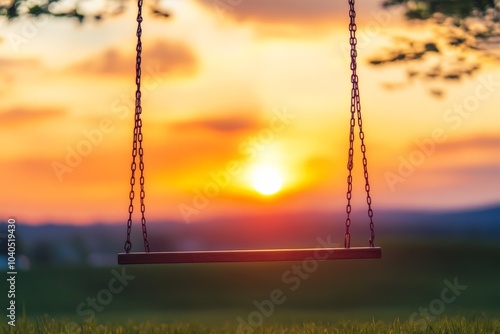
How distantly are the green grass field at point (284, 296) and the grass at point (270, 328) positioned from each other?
0.04 ft

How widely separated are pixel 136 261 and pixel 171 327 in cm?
240

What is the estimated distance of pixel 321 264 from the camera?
13000mm

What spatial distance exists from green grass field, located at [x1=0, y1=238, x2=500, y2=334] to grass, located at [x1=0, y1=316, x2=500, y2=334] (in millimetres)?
12

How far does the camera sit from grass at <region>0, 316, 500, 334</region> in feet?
25.6

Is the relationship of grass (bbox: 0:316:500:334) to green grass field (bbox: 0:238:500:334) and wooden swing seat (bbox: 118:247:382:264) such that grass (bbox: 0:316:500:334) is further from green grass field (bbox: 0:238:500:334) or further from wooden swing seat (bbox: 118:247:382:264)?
wooden swing seat (bbox: 118:247:382:264)

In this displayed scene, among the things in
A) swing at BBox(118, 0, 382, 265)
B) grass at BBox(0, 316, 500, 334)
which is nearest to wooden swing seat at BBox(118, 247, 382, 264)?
swing at BBox(118, 0, 382, 265)

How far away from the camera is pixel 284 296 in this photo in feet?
36.2

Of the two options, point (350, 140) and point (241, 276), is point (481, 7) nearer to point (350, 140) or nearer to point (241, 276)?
point (350, 140)

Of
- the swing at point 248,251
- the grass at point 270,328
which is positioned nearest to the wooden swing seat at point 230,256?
the swing at point 248,251

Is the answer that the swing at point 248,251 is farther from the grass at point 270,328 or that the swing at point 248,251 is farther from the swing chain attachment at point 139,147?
the grass at point 270,328

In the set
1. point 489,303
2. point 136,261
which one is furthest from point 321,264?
point 136,261

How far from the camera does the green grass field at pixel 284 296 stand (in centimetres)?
805

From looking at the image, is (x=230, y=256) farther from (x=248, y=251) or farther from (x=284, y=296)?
(x=284, y=296)

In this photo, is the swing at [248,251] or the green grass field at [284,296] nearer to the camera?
the swing at [248,251]
